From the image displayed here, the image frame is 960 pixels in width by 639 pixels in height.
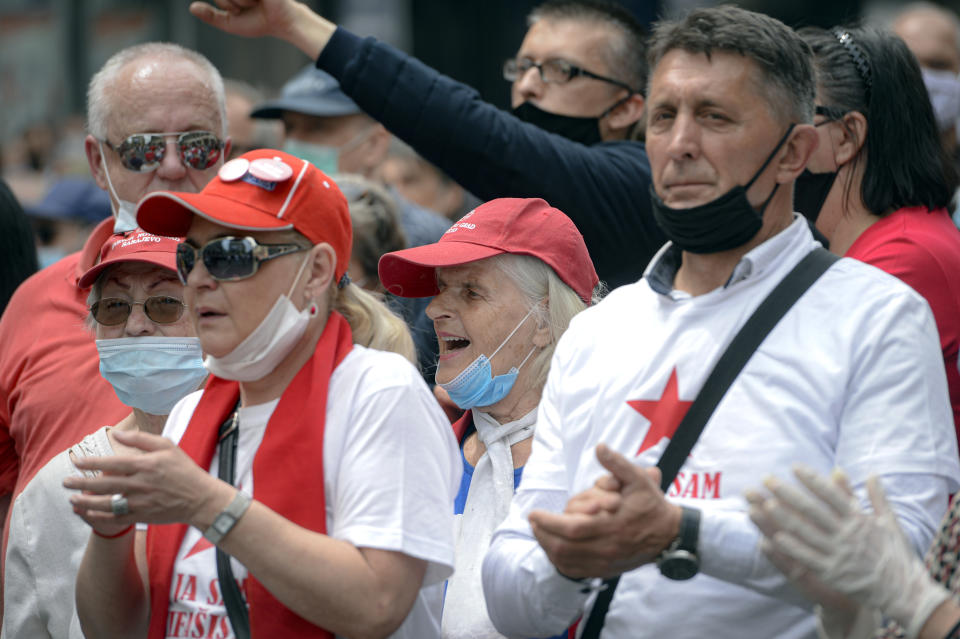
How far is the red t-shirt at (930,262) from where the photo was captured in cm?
360

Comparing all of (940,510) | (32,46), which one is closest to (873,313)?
(940,510)

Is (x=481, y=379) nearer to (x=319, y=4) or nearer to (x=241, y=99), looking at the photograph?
(x=241, y=99)

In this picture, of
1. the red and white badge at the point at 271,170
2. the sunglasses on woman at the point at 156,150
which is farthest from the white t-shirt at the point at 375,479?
the sunglasses on woman at the point at 156,150

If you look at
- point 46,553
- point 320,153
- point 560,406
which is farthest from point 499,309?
point 320,153

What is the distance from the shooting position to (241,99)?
769 cm

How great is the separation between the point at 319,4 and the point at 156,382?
1622 centimetres

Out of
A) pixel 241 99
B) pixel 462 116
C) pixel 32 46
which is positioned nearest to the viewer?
pixel 462 116

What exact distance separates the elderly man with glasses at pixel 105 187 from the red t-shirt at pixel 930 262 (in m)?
2.27

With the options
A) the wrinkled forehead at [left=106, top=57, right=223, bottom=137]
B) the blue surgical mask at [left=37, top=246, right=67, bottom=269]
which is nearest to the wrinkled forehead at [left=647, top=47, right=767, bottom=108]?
the wrinkled forehead at [left=106, top=57, right=223, bottom=137]

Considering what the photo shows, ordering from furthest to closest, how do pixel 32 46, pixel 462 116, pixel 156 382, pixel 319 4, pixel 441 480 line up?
1. pixel 319 4
2. pixel 32 46
3. pixel 462 116
4. pixel 156 382
5. pixel 441 480

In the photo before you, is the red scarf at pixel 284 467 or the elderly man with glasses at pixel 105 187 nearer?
the red scarf at pixel 284 467

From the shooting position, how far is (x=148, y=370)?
12.1 ft

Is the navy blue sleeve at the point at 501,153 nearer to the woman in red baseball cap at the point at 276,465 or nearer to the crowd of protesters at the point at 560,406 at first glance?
the crowd of protesters at the point at 560,406

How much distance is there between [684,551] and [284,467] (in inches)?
35.9
